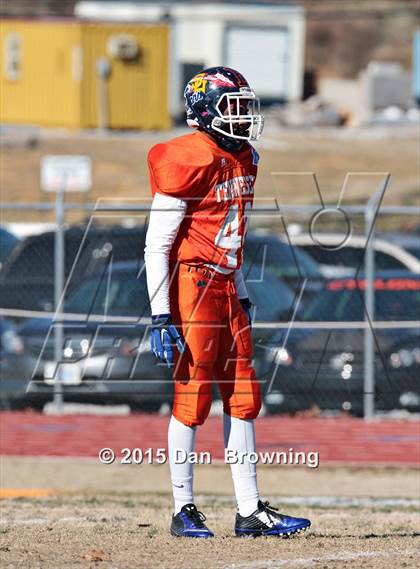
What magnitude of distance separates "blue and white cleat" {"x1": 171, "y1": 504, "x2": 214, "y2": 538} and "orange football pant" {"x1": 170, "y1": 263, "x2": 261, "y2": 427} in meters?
0.41

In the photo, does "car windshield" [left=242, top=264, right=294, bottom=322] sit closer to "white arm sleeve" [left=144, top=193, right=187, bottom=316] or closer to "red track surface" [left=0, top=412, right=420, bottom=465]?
"red track surface" [left=0, top=412, right=420, bottom=465]

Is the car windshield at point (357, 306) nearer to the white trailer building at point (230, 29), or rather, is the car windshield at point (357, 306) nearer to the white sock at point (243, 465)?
the white sock at point (243, 465)

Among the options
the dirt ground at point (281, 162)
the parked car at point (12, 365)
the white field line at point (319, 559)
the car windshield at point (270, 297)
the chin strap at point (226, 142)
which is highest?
the chin strap at point (226, 142)

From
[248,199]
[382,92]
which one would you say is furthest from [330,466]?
[382,92]

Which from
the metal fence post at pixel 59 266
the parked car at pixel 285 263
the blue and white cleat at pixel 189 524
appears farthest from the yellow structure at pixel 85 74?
the blue and white cleat at pixel 189 524

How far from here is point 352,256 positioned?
14.7m

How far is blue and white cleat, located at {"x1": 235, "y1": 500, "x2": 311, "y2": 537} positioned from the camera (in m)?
6.39

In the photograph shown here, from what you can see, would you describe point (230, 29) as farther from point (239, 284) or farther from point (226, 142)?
point (226, 142)

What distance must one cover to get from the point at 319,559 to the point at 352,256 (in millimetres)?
9003

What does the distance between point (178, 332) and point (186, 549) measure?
0.94m

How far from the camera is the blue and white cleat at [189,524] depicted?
6383 mm

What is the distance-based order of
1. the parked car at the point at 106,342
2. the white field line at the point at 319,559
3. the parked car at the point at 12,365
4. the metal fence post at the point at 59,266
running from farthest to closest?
the parked car at the point at 12,365 → the metal fence post at the point at 59,266 → the parked car at the point at 106,342 → the white field line at the point at 319,559

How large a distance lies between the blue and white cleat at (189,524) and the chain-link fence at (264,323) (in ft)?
15.1

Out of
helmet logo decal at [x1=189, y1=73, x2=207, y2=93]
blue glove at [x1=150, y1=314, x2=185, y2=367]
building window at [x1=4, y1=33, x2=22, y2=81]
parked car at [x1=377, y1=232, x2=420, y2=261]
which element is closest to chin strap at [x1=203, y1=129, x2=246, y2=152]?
helmet logo decal at [x1=189, y1=73, x2=207, y2=93]
